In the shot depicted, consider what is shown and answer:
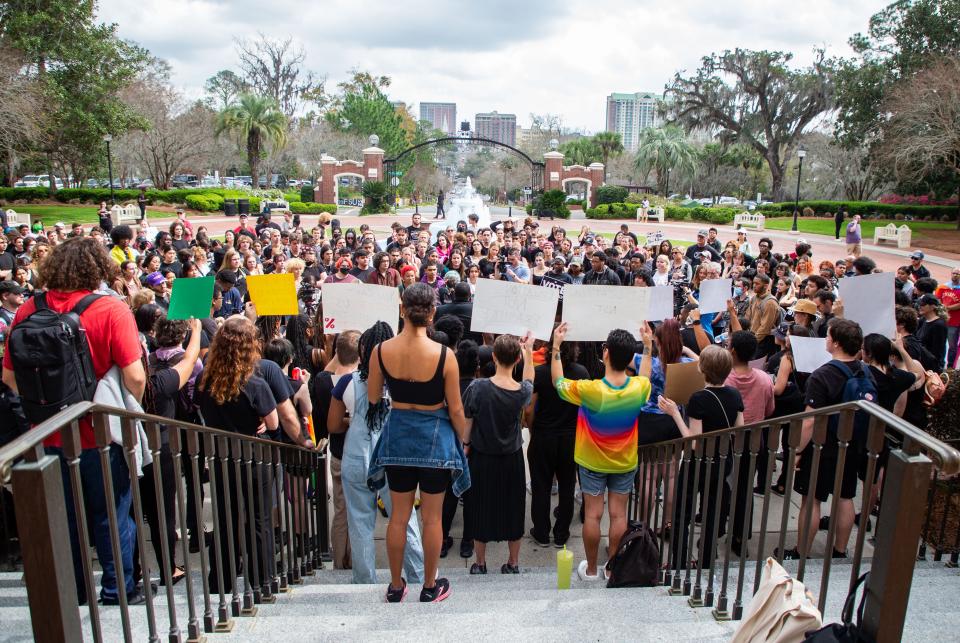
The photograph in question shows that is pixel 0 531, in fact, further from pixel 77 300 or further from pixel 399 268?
pixel 399 268

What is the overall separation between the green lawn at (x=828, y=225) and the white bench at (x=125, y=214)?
3244 cm

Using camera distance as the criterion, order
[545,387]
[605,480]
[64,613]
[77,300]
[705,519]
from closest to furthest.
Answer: [64,613] < [77,300] < [705,519] < [605,480] < [545,387]

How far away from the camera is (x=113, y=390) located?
351 cm

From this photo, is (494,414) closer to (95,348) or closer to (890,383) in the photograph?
(95,348)

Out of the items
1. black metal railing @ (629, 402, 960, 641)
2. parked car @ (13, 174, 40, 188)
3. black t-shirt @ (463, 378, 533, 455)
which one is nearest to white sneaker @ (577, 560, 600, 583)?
black metal railing @ (629, 402, 960, 641)

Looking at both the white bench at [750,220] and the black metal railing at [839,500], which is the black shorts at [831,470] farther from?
the white bench at [750,220]

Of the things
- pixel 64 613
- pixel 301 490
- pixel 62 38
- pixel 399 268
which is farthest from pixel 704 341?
pixel 62 38

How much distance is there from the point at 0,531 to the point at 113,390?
1.93 meters

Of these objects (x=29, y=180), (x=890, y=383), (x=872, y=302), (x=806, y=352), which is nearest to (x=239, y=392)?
(x=806, y=352)

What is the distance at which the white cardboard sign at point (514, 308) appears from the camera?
552cm

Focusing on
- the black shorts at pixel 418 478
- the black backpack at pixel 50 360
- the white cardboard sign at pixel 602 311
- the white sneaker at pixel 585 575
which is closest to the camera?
the black backpack at pixel 50 360

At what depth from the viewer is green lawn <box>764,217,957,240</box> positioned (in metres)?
35.0

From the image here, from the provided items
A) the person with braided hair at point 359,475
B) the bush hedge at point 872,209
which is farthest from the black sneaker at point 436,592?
the bush hedge at point 872,209

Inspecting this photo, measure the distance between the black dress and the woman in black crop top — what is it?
0.69 meters
